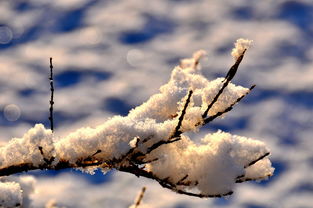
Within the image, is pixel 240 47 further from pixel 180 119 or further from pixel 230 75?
pixel 180 119

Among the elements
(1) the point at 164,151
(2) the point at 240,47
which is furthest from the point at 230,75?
(1) the point at 164,151

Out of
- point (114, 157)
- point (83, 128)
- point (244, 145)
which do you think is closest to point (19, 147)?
point (83, 128)

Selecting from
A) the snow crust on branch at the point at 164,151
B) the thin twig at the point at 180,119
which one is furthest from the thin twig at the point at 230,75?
the thin twig at the point at 180,119

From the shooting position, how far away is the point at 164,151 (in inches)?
97.7

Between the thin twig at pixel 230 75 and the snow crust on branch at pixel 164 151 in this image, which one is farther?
the snow crust on branch at pixel 164 151

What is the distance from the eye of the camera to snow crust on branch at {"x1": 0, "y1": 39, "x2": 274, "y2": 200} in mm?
2381

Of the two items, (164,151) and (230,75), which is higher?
(230,75)

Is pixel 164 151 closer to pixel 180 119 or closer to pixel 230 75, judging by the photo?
pixel 180 119

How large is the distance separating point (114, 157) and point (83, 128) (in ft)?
0.98

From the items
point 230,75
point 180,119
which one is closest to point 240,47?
point 230,75

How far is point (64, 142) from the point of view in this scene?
2461 mm

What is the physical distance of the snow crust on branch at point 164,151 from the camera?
2.38 meters

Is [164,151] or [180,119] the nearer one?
[180,119]

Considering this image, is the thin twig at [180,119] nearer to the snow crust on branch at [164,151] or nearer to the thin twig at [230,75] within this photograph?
the snow crust on branch at [164,151]
